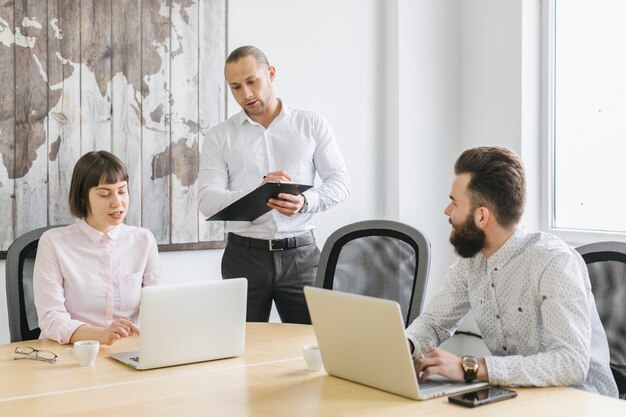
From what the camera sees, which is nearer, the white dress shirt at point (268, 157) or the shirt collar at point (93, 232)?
the shirt collar at point (93, 232)

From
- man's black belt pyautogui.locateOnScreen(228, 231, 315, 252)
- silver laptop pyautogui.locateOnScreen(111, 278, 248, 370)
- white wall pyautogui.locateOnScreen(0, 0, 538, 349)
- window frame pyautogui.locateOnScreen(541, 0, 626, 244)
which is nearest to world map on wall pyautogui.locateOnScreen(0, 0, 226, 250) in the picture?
white wall pyautogui.locateOnScreen(0, 0, 538, 349)

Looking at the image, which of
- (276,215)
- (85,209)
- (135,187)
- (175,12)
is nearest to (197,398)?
(85,209)

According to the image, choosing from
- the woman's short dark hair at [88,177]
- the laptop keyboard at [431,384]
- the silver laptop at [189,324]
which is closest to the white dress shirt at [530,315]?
the laptop keyboard at [431,384]

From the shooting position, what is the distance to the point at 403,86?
13.5ft

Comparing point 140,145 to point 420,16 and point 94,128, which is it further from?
point 420,16

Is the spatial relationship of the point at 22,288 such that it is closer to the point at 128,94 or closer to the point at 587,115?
the point at 128,94

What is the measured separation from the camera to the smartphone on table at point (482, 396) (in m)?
1.47

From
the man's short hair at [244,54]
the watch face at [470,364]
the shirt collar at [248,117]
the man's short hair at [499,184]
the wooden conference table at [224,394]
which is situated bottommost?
the wooden conference table at [224,394]

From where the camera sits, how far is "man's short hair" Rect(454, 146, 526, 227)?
6.08 ft

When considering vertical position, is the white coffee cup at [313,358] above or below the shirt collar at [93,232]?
below

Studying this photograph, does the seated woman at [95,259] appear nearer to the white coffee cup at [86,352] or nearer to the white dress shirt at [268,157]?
the white coffee cup at [86,352]

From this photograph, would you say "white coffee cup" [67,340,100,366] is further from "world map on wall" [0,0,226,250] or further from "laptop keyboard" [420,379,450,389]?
"world map on wall" [0,0,226,250]

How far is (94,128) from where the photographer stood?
322cm

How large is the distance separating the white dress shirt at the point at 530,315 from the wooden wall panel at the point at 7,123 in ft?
6.06
